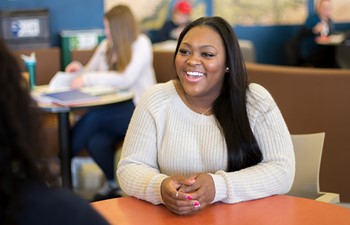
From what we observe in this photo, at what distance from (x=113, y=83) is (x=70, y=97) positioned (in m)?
0.58

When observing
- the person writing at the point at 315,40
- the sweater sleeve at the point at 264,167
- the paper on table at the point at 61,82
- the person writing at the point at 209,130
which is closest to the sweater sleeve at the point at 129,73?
the paper on table at the point at 61,82

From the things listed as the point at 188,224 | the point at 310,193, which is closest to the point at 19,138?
the point at 188,224

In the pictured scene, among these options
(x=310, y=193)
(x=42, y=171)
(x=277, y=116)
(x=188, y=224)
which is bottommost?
(x=310, y=193)

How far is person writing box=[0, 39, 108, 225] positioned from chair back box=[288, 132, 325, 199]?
5.51 ft

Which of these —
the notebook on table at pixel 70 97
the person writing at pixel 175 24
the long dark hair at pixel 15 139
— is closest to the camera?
the long dark hair at pixel 15 139

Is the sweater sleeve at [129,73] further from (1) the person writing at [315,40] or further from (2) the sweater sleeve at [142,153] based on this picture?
(1) the person writing at [315,40]

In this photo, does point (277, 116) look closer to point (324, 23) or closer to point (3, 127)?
point (3, 127)

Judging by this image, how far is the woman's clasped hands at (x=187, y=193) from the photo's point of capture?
1845 millimetres

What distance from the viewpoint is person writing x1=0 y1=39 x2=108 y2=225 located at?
3.27ft

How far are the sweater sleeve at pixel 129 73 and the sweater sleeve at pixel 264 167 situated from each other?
2.23m

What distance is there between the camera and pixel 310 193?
2.60 metres

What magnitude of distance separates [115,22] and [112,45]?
178 mm

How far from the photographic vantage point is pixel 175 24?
750 cm

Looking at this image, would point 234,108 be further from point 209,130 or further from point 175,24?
point 175,24
